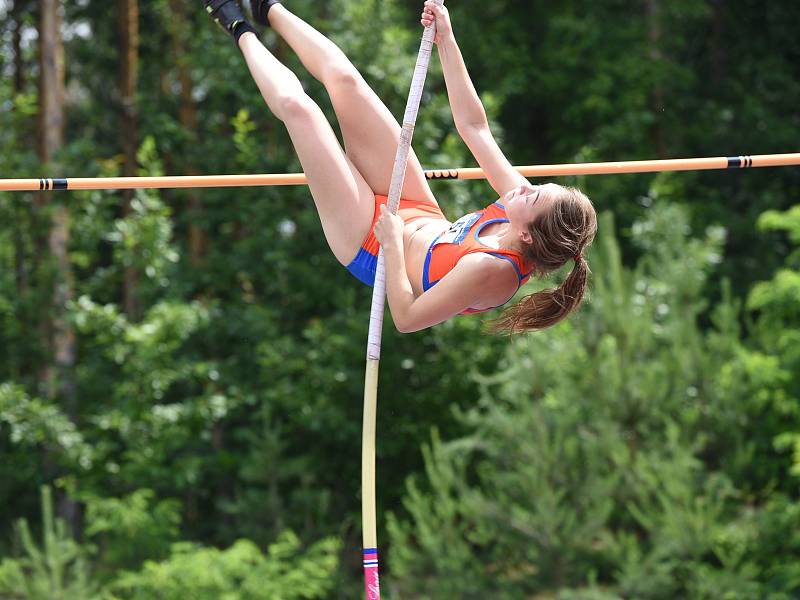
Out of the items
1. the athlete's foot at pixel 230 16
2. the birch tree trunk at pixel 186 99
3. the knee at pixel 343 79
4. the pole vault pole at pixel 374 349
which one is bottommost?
the pole vault pole at pixel 374 349

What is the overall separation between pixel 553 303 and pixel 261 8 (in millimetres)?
1240

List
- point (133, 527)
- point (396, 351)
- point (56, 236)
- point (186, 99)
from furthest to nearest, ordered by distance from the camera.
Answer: point (186, 99)
point (56, 236)
point (396, 351)
point (133, 527)

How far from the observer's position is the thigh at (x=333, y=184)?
309cm

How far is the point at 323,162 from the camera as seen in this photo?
3.09m

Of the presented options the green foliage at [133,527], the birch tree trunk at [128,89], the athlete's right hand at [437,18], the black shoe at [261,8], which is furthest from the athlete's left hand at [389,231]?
the birch tree trunk at [128,89]

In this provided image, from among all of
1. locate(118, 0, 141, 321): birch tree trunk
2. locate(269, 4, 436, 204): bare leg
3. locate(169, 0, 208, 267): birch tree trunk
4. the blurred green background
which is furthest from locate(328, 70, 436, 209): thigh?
locate(169, 0, 208, 267): birch tree trunk

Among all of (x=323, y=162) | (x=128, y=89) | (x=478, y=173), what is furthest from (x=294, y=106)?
(x=128, y=89)

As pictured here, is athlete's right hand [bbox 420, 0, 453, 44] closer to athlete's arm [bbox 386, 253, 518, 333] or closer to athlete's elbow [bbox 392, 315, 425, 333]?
athlete's arm [bbox 386, 253, 518, 333]

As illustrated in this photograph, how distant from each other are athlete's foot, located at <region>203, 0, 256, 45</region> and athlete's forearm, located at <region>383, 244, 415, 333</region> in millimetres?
863

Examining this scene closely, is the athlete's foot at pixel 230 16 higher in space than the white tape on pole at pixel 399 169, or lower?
higher

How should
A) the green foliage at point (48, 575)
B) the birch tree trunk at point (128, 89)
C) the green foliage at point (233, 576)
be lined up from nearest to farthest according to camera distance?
1. the green foliage at point (48, 575)
2. the green foliage at point (233, 576)
3. the birch tree trunk at point (128, 89)

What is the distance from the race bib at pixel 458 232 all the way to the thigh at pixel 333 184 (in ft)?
0.75

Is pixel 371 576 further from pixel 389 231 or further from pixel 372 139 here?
pixel 372 139

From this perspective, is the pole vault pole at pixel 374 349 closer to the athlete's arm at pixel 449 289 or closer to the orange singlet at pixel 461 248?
the athlete's arm at pixel 449 289
